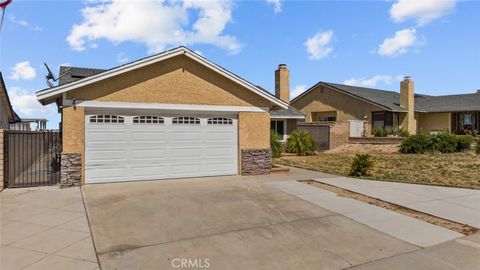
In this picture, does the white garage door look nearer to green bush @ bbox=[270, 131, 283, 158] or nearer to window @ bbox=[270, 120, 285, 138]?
green bush @ bbox=[270, 131, 283, 158]

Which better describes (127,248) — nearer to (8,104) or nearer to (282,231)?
(282,231)

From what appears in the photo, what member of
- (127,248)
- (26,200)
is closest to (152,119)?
(26,200)

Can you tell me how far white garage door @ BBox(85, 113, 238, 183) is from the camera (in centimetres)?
1061

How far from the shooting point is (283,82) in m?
26.9

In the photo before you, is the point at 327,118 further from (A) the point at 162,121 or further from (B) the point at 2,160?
(B) the point at 2,160

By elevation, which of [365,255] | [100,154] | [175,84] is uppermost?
[175,84]

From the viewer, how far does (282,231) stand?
6.25 meters

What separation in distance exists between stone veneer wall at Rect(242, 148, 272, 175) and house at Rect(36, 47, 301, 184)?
0.04 meters

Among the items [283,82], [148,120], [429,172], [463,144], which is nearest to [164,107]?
[148,120]

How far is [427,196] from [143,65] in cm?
937

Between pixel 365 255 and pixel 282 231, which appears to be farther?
pixel 282 231

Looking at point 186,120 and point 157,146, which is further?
point 186,120

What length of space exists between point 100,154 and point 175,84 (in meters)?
3.37

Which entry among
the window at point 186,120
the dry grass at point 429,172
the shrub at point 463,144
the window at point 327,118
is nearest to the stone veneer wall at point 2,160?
the window at point 186,120
